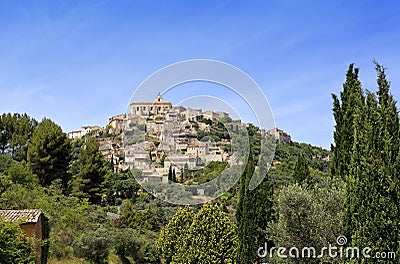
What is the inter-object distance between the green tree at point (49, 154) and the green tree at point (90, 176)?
1.04 metres

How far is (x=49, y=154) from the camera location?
24.3 m

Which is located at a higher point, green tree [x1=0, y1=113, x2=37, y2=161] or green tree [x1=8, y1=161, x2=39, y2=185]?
green tree [x1=0, y1=113, x2=37, y2=161]

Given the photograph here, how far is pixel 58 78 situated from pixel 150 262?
9126 mm

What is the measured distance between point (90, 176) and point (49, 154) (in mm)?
2722

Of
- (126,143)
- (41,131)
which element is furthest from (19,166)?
(126,143)

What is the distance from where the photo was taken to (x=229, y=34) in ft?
39.4

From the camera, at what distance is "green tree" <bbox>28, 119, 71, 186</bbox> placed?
2380cm

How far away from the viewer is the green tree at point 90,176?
24469mm

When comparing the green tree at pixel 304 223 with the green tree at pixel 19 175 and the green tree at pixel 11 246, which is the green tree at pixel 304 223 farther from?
the green tree at pixel 19 175

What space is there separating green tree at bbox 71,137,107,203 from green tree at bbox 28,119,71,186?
1.04m

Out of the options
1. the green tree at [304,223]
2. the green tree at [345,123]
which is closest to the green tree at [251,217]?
the green tree at [345,123]

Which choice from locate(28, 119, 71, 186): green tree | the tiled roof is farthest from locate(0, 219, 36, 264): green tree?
locate(28, 119, 71, 186): green tree

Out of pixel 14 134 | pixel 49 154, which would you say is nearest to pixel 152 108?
pixel 49 154

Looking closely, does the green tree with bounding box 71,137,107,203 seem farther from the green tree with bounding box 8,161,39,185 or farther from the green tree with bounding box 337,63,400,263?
the green tree with bounding box 337,63,400,263
